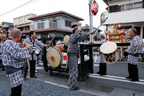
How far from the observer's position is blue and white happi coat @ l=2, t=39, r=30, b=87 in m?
1.99

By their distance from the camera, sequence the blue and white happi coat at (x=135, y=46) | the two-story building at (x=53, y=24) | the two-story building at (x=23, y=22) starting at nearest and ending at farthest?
the blue and white happi coat at (x=135, y=46) < the two-story building at (x=53, y=24) < the two-story building at (x=23, y=22)

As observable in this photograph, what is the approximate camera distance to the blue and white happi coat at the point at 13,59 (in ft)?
6.53

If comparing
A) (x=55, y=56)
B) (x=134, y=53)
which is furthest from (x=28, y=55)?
(x=134, y=53)

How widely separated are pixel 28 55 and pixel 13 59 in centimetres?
27

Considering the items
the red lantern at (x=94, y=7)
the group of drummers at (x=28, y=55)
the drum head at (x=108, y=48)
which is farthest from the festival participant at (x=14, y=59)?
the red lantern at (x=94, y=7)

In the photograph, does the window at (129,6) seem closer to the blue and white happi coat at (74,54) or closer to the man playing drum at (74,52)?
the man playing drum at (74,52)

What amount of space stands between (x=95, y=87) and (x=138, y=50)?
196cm

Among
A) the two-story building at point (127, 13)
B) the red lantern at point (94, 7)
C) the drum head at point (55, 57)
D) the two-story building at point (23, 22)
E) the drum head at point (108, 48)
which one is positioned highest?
the two-story building at point (23, 22)

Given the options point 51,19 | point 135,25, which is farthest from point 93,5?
point 51,19

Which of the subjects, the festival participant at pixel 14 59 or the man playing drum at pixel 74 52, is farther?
the man playing drum at pixel 74 52

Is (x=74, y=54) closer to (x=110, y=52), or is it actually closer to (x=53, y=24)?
(x=110, y=52)

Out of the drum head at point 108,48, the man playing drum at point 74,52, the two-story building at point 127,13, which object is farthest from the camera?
the two-story building at point 127,13

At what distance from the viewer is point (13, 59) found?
6.74 feet

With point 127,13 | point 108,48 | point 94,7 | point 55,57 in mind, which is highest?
point 127,13
